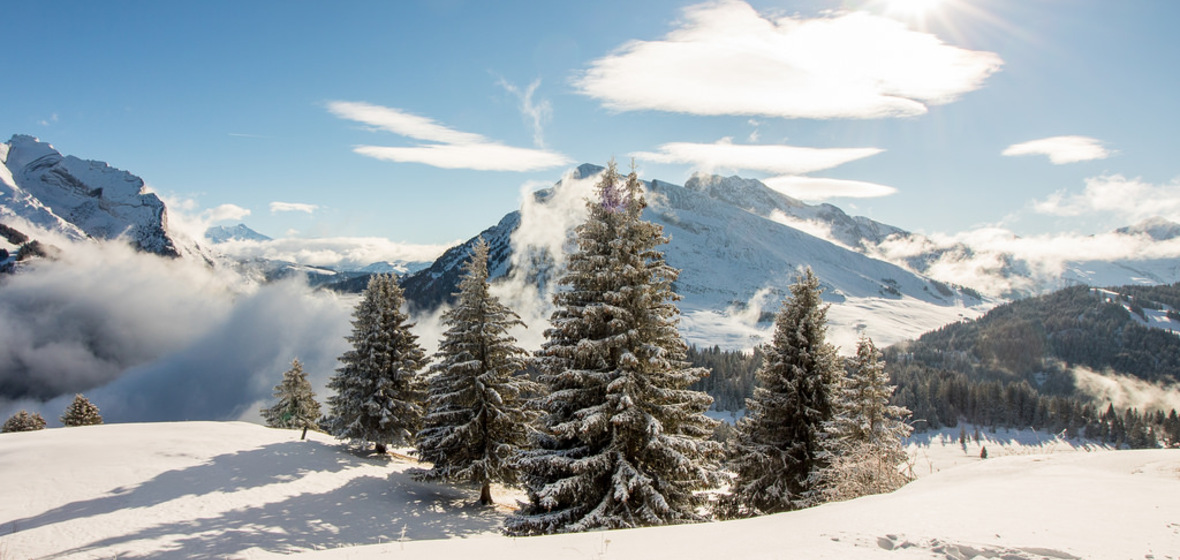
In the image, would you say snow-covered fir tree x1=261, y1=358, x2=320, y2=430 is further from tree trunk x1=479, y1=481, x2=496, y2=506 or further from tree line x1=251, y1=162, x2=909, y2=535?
tree line x1=251, y1=162, x2=909, y2=535

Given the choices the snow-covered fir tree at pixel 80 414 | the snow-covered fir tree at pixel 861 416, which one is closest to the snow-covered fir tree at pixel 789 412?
the snow-covered fir tree at pixel 861 416

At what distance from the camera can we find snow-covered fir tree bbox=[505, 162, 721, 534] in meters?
12.7

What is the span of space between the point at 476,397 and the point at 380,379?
29.9 ft

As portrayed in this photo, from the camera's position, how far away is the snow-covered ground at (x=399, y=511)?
429 centimetres

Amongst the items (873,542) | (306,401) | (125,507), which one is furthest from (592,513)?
(306,401)

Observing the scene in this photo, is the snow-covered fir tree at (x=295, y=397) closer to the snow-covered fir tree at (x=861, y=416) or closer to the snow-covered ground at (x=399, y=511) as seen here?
the snow-covered ground at (x=399, y=511)

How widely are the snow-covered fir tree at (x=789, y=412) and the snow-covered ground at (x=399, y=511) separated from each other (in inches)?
160

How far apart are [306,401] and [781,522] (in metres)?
45.6

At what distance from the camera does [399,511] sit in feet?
65.9

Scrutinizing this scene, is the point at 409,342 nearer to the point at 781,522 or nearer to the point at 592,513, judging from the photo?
the point at 592,513

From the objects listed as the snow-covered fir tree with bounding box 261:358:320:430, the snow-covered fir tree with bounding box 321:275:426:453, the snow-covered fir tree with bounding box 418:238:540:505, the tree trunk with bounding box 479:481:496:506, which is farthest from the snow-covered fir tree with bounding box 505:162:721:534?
the snow-covered fir tree with bounding box 261:358:320:430

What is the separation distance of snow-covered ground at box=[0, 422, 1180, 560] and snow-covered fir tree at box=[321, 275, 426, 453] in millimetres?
1697

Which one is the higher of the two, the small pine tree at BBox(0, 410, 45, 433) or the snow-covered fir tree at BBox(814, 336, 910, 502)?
the snow-covered fir tree at BBox(814, 336, 910, 502)

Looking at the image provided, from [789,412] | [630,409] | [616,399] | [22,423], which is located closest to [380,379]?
[616,399]
